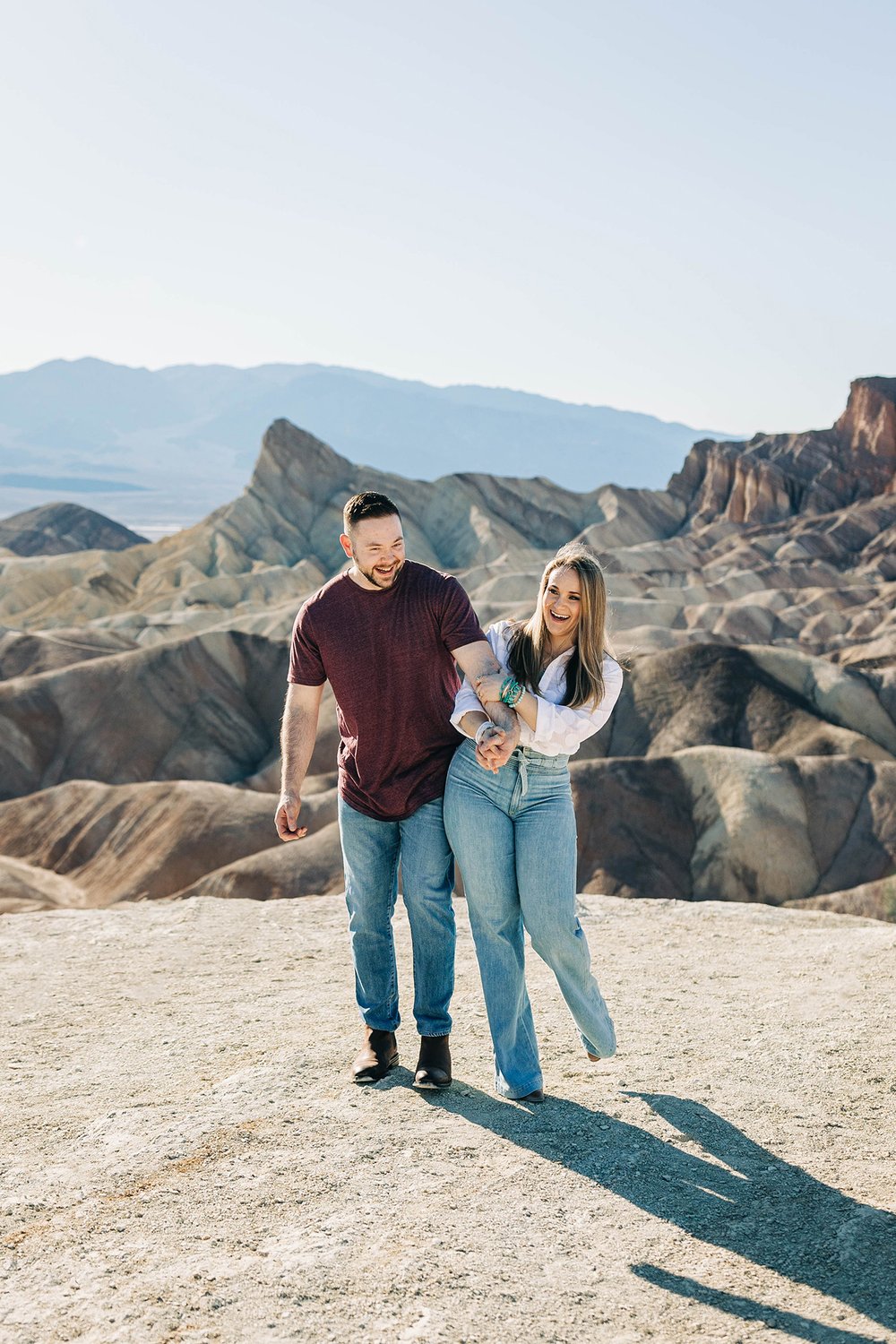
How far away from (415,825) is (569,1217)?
1.51 m

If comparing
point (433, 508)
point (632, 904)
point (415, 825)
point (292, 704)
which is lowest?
point (632, 904)

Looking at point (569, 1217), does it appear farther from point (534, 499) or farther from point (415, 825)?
point (534, 499)

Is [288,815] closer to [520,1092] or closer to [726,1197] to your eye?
[520,1092]

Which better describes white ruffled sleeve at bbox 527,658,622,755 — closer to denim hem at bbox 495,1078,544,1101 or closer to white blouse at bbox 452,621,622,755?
white blouse at bbox 452,621,622,755

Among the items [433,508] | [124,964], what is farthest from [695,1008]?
[433,508]

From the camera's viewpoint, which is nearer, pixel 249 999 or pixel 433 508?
pixel 249 999

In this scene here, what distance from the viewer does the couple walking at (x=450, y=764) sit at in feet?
14.5

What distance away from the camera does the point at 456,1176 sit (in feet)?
14.0

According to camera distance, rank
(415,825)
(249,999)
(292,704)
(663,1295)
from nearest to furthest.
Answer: (663,1295), (415,825), (292,704), (249,999)

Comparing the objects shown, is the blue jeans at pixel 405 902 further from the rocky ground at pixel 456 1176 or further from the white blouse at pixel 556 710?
the white blouse at pixel 556 710

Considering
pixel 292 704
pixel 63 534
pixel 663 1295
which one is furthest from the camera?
pixel 63 534

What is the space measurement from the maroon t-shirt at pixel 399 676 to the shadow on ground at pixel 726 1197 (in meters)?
1.37

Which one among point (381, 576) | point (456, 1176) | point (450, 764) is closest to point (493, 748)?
point (450, 764)

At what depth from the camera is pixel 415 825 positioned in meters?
4.71
